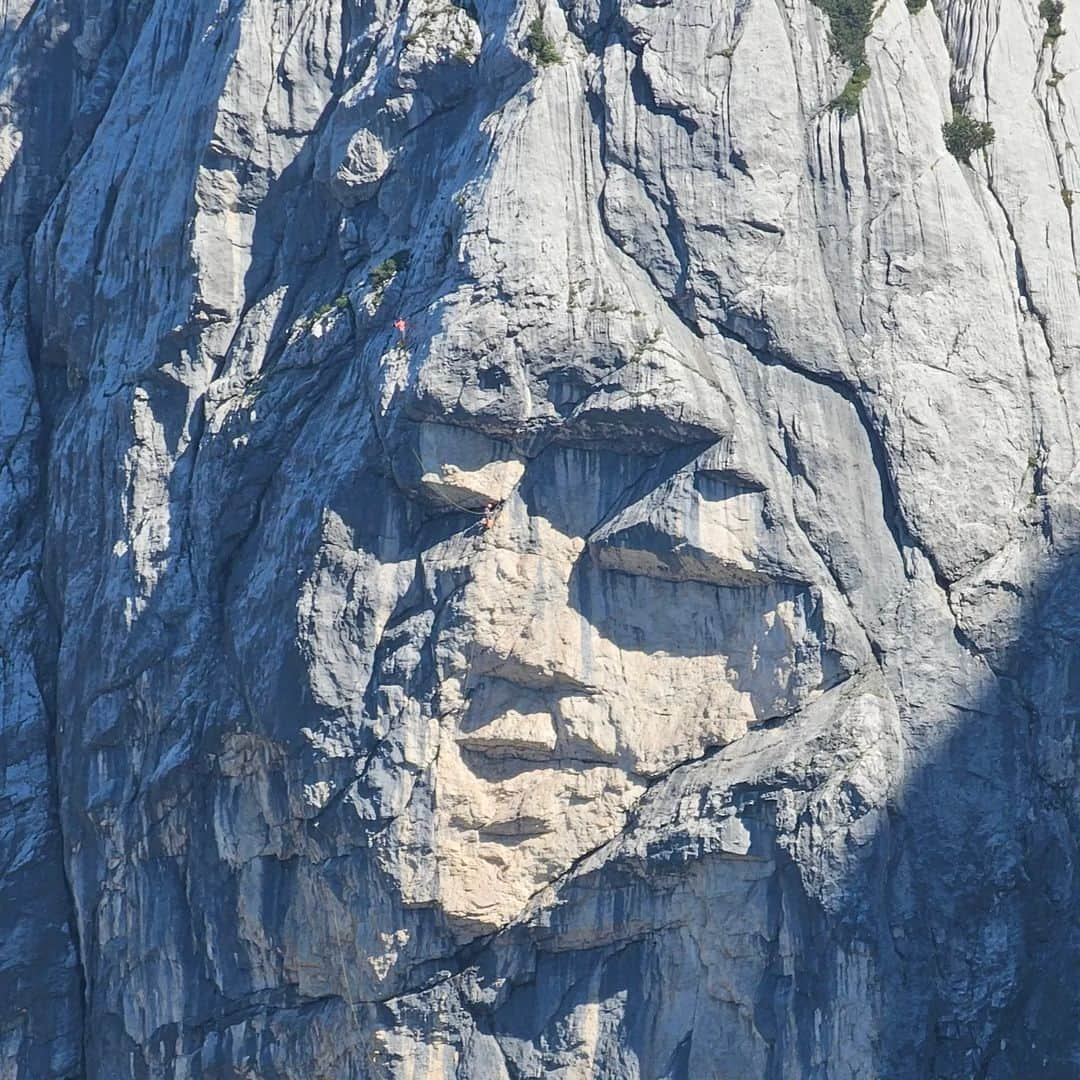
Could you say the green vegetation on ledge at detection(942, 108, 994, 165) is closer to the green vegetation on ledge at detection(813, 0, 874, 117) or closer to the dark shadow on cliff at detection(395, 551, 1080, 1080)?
the green vegetation on ledge at detection(813, 0, 874, 117)

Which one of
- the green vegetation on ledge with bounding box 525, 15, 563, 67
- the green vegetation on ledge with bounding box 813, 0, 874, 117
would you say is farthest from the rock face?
the green vegetation on ledge with bounding box 813, 0, 874, 117

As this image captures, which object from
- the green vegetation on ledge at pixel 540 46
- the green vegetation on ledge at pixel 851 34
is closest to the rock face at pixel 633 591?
the green vegetation on ledge at pixel 540 46

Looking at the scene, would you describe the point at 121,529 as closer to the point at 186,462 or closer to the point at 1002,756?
the point at 186,462

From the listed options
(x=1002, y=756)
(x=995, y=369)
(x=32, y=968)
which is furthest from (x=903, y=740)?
(x=32, y=968)

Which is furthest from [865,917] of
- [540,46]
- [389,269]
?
[540,46]

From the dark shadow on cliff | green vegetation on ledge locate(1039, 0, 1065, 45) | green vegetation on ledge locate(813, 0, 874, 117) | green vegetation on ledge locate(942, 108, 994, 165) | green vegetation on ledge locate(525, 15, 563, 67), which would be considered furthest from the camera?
green vegetation on ledge locate(1039, 0, 1065, 45)

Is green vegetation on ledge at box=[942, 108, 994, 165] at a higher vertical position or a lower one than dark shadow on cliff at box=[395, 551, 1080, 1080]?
higher

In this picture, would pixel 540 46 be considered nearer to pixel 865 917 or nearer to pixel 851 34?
pixel 851 34

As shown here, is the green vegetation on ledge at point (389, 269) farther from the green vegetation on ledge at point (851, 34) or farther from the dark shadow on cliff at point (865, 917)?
the dark shadow on cliff at point (865, 917)

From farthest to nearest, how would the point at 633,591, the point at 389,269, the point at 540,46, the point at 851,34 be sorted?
the point at 851,34, the point at 389,269, the point at 540,46, the point at 633,591
